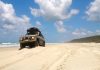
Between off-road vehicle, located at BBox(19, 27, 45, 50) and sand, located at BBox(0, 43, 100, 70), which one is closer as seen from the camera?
sand, located at BBox(0, 43, 100, 70)

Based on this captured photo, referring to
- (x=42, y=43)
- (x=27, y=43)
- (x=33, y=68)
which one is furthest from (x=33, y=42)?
(x=33, y=68)

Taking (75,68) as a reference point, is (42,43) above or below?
above

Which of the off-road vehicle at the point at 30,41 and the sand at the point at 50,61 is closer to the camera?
the sand at the point at 50,61

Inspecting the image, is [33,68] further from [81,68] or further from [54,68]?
[81,68]

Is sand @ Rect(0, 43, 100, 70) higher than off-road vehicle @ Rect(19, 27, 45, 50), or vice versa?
off-road vehicle @ Rect(19, 27, 45, 50)

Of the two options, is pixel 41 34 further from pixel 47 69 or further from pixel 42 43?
pixel 47 69

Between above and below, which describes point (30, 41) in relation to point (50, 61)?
above

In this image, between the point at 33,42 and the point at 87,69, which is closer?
the point at 87,69

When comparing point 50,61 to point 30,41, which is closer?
point 50,61

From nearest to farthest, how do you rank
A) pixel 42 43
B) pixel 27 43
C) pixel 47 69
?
1. pixel 47 69
2. pixel 27 43
3. pixel 42 43

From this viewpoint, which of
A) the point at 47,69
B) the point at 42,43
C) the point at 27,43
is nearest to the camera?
the point at 47,69

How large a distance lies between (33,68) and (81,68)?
2.27 meters

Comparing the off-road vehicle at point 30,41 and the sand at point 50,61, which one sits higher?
the off-road vehicle at point 30,41

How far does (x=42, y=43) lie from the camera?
3319cm
